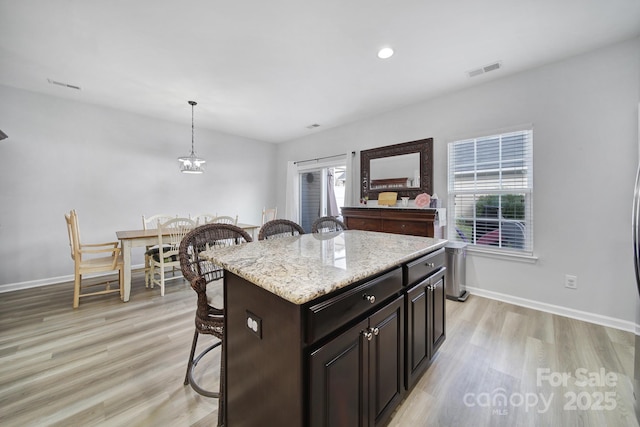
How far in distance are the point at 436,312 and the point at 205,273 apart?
5.40 feet

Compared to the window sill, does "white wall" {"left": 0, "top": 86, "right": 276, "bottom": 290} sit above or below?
above

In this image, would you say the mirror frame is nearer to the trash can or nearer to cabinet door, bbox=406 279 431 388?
the trash can

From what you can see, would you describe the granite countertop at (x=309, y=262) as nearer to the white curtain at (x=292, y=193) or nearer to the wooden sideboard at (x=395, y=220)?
the wooden sideboard at (x=395, y=220)

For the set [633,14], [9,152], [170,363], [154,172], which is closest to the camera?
[170,363]

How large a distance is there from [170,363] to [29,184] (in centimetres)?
365

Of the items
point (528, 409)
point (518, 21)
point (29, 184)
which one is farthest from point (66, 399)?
point (518, 21)

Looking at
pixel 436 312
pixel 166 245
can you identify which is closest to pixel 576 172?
pixel 436 312

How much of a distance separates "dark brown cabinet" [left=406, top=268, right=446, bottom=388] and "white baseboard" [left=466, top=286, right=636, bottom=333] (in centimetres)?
168

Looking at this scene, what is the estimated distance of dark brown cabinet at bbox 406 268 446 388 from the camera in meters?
1.42

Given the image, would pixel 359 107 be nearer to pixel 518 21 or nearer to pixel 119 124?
pixel 518 21

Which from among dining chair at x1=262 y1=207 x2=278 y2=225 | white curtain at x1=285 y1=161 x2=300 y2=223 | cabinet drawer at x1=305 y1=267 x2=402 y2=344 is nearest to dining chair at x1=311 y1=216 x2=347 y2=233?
cabinet drawer at x1=305 y1=267 x2=402 y2=344

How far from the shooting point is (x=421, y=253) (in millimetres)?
1473

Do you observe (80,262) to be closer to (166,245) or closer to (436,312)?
(166,245)

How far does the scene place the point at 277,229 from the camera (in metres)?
2.10
